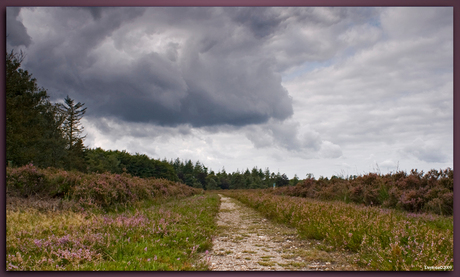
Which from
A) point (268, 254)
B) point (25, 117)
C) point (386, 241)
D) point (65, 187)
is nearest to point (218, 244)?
point (268, 254)

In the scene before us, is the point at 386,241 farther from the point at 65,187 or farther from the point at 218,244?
the point at 65,187

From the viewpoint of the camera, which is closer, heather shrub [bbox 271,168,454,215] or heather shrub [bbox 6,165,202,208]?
heather shrub [bbox 6,165,202,208]

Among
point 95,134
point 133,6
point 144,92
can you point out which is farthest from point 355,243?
point 133,6

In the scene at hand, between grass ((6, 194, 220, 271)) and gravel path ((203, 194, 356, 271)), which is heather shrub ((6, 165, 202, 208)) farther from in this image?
gravel path ((203, 194, 356, 271))

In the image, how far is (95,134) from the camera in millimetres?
6957

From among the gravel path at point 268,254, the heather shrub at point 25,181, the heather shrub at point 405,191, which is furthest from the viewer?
the heather shrub at point 405,191

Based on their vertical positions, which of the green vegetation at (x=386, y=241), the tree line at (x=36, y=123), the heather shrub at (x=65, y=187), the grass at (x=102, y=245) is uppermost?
the tree line at (x=36, y=123)

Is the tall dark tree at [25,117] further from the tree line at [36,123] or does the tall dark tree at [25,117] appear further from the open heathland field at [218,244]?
the open heathland field at [218,244]

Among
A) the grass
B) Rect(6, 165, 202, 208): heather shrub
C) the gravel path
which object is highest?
Rect(6, 165, 202, 208): heather shrub

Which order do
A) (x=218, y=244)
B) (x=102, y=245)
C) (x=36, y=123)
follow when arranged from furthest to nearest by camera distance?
(x=36, y=123), (x=218, y=244), (x=102, y=245)

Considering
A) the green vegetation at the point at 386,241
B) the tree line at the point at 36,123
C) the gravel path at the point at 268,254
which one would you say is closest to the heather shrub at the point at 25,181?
the tree line at the point at 36,123

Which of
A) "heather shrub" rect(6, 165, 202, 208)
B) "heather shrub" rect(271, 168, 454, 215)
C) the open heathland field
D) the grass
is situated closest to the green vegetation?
the open heathland field

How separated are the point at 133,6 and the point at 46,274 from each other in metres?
5.70

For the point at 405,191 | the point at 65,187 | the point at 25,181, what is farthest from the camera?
the point at 405,191
